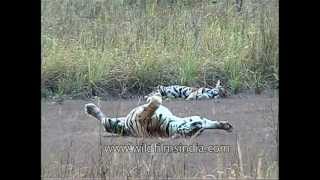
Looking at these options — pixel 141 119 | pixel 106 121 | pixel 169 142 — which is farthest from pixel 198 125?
pixel 106 121

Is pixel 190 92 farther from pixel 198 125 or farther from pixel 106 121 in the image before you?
pixel 106 121

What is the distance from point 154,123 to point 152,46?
1.54 ft

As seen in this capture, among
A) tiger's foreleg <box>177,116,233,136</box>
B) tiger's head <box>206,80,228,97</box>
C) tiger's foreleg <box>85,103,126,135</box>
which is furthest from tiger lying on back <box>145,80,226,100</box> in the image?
tiger's foreleg <box>85,103,126,135</box>

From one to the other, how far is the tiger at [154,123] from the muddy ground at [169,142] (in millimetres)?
31

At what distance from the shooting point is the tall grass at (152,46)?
5.16 metres

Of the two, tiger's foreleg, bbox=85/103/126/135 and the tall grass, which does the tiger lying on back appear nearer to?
the tall grass

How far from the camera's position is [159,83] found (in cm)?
518

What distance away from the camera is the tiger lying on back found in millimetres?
5152

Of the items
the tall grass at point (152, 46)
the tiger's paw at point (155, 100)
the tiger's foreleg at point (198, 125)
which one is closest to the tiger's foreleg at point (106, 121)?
the tall grass at point (152, 46)

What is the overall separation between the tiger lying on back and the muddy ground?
0.12 ft
